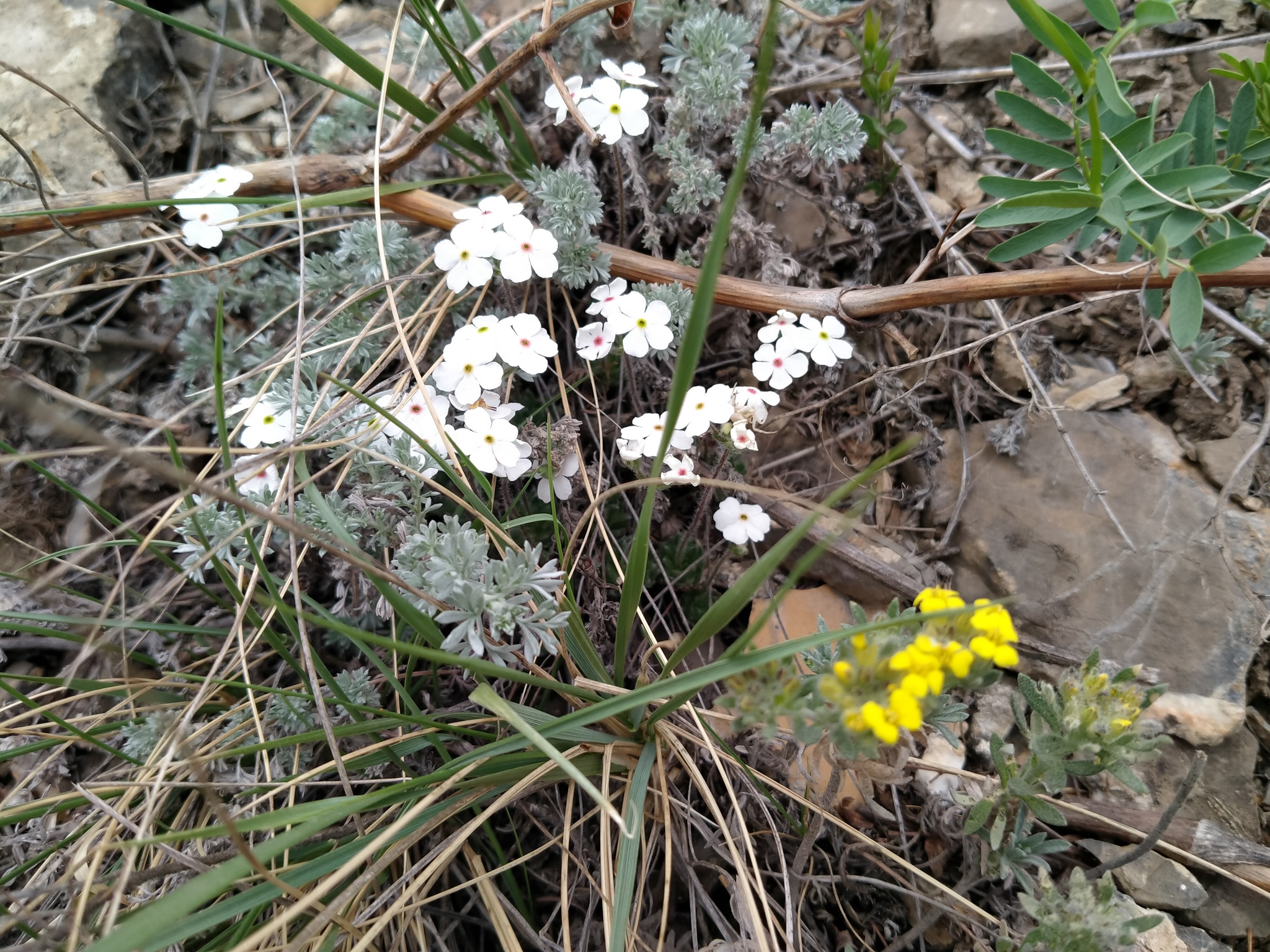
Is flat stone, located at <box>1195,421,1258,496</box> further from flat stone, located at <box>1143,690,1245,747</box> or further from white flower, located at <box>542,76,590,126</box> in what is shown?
white flower, located at <box>542,76,590,126</box>

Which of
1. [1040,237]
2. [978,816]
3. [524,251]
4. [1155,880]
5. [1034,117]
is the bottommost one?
[1155,880]

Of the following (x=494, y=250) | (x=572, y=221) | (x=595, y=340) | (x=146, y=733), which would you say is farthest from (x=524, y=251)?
(x=146, y=733)

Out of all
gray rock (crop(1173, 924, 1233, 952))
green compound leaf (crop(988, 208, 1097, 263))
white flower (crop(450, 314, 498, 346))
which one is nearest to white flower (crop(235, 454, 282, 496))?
white flower (crop(450, 314, 498, 346))

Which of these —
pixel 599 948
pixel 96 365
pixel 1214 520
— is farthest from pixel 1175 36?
pixel 96 365

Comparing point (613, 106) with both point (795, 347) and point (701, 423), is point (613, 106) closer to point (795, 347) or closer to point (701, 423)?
point (795, 347)

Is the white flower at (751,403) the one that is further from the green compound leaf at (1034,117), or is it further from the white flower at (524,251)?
the green compound leaf at (1034,117)

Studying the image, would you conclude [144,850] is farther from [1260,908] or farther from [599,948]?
[1260,908]
